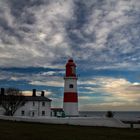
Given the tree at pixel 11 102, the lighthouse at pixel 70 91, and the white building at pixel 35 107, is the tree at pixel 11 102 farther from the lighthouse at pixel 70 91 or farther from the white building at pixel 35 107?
the lighthouse at pixel 70 91

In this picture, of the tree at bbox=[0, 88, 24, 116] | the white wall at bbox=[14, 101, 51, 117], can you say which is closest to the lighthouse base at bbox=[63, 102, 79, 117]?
the tree at bbox=[0, 88, 24, 116]

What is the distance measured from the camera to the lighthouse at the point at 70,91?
46125 mm

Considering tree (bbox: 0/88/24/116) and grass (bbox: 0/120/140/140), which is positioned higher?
tree (bbox: 0/88/24/116)

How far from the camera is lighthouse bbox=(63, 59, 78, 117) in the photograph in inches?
1816

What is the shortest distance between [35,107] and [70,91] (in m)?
18.0

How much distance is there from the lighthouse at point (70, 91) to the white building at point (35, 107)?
55.0 ft

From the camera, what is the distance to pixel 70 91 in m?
46.6

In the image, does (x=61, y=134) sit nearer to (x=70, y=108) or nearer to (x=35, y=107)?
(x=70, y=108)

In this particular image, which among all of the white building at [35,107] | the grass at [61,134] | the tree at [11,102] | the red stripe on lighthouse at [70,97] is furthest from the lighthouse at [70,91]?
the white building at [35,107]

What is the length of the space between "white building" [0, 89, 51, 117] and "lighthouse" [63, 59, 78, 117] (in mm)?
16758

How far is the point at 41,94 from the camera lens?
6669 centimetres

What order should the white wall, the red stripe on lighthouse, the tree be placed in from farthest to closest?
the white wall < the tree < the red stripe on lighthouse

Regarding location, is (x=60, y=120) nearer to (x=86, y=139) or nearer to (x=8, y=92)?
(x=86, y=139)

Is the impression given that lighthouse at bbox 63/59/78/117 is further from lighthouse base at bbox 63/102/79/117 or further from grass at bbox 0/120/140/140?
grass at bbox 0/120/140/140
